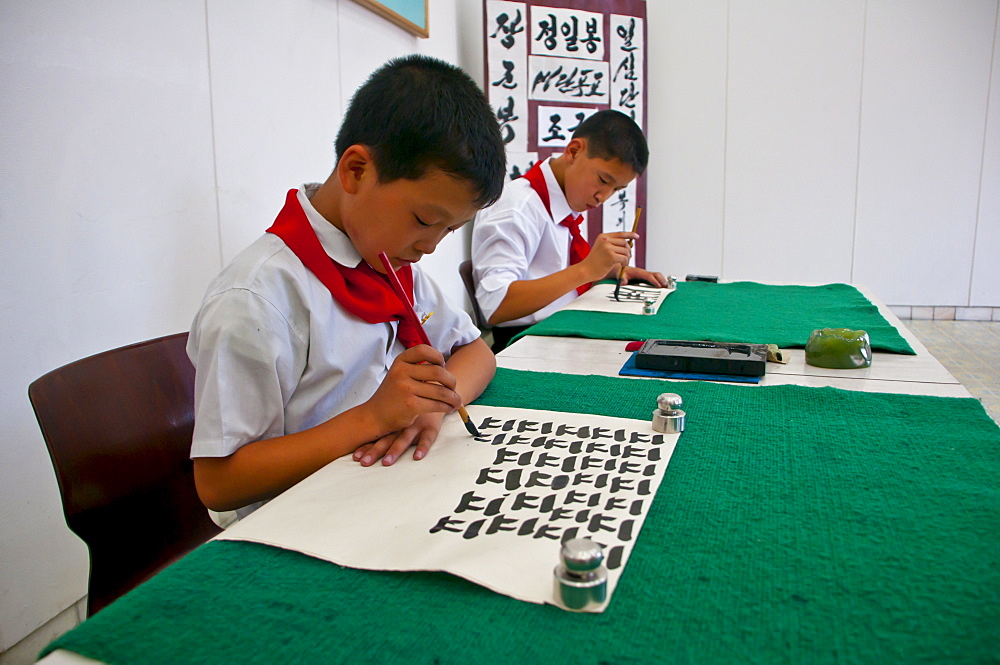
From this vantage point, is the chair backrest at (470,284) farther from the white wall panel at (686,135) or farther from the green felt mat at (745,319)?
the white wall panel at (686,135)

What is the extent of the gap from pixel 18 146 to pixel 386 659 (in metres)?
1.15

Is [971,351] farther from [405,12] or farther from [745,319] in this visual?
[405,12]

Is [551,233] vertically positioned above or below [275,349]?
above

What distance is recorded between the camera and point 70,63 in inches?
48.5

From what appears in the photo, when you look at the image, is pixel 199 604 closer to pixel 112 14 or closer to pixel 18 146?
pixel 18 146

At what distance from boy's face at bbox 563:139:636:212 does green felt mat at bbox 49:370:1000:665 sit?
137cm

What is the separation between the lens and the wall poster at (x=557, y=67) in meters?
3.50

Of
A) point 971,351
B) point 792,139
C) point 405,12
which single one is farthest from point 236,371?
point 792,139

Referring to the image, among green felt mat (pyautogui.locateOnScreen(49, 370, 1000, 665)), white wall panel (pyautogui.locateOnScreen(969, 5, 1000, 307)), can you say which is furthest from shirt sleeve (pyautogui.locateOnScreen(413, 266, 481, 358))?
white wall panel (pyautogui.locateOnScreen(969, 5, 1000, 307))

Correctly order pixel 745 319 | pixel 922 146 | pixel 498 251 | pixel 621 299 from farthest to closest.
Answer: pixel 922 146 < pixel 498 251 < pixel 621 299 < pixel 745 319

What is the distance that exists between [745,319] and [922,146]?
331cm

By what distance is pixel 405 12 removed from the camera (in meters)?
2.77

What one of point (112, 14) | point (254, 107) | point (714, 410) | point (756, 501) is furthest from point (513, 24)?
point (756, 501)

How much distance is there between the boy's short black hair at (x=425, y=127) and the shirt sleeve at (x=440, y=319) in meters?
0.25
